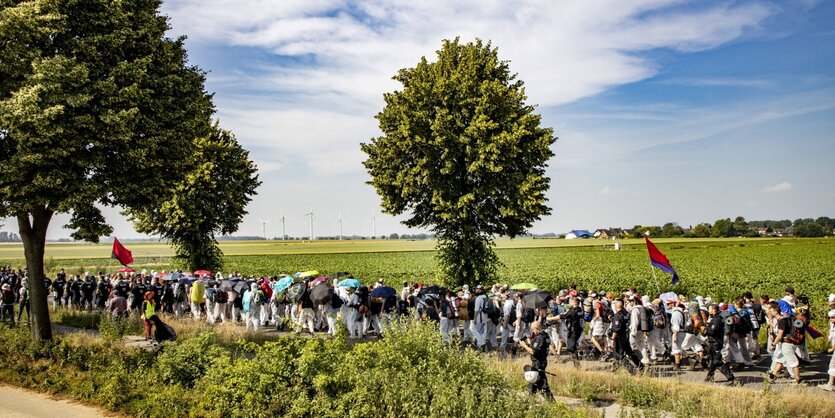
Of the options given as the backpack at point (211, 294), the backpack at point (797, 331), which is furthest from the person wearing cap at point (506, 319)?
the backpack at point (211, 294)

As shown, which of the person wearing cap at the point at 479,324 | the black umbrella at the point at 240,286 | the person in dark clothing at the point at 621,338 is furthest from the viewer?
the black umbrella at the point at 240,286

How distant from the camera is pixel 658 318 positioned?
559 inches

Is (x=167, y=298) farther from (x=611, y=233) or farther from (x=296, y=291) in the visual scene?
(x=611, y=233)

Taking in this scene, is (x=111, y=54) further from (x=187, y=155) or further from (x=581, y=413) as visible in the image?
(x=581, y=413)

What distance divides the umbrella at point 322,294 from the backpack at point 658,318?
9.47 m

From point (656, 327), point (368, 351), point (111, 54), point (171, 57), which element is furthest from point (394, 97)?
point (368, 351)

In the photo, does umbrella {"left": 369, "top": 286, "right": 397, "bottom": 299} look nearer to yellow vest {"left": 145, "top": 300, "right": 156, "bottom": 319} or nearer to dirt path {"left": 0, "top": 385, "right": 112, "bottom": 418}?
yellow vest {"left": 145, "top": 300, "right": 156, "bottom": 319}

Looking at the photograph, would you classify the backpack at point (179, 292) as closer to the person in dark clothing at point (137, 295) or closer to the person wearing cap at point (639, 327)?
the person in dark clothing at point (137, 295)

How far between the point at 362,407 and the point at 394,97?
19532 mm

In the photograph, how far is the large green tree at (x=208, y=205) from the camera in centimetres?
3228

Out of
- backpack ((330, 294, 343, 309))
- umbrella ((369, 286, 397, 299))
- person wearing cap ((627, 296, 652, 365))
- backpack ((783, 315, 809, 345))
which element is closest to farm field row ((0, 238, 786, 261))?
backpack ((330, 294, 343, 309))

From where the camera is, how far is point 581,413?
7688 mm

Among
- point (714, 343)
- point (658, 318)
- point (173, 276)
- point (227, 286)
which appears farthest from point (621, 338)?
point (173, 276)

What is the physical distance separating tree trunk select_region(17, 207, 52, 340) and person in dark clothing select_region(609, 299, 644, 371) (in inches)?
584
